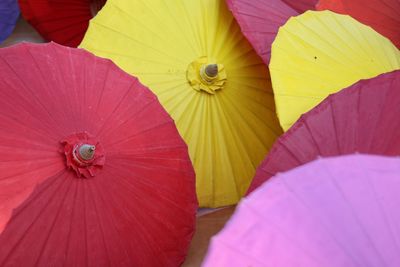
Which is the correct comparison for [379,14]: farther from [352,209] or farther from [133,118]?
[352,209]

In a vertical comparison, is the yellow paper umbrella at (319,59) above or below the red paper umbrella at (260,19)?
below

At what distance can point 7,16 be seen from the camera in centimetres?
253

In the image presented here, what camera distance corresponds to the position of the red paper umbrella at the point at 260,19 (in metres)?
2.12

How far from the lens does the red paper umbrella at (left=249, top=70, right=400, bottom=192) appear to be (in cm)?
168

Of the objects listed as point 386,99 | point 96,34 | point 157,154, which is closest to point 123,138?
point 157,154

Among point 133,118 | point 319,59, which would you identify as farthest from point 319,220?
point 319,59

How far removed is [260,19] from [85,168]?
3.33ft

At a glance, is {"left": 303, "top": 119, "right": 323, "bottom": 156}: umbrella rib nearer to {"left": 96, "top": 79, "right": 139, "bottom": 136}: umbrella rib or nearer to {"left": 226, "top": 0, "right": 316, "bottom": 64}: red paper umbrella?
{"left": 226, "top": 0, "right": 316, "bottom": 64}: red paper umbrella

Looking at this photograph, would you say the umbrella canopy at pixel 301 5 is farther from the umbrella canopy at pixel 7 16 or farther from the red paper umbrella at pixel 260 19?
the umbrella canopy at pixel 7 16

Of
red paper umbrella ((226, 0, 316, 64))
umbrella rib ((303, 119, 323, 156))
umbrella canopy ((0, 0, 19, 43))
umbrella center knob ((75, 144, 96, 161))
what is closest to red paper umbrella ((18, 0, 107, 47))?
umbrella canopy ((0, 0, 19, 43))

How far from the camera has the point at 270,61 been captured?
6.46 ft

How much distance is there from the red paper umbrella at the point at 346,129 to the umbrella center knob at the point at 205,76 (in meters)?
0.50

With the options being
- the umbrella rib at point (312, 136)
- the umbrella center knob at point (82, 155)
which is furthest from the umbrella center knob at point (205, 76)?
the umbrella center knob at point (82, 155)

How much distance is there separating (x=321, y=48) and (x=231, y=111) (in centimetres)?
43
